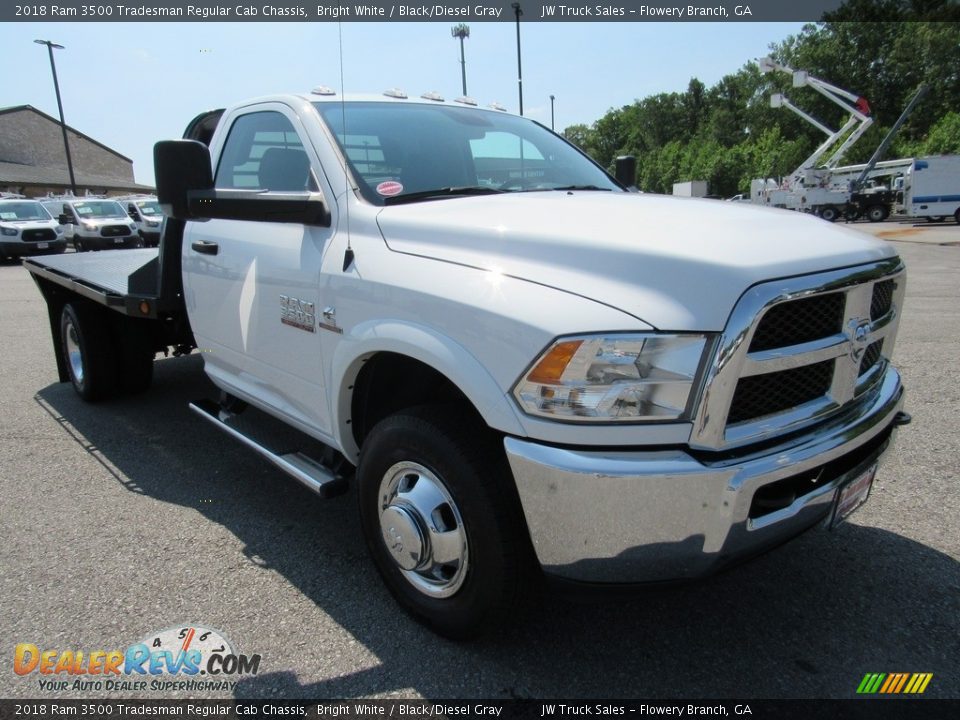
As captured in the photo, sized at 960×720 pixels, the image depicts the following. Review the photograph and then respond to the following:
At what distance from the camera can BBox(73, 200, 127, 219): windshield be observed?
21.8 meters

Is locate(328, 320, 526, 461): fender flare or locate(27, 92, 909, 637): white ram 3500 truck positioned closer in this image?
locate(27, 92, 909, 637): white ram 3500 truck

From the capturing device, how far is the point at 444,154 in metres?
3.19

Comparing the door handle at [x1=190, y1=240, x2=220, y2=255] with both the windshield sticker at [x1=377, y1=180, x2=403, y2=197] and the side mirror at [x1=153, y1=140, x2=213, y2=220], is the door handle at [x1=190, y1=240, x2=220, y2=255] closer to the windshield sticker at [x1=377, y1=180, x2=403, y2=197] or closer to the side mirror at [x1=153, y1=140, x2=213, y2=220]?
the side mirror at [x1=153, y1=140, x2=213, y2=220]

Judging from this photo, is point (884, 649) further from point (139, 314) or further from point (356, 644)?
point (139, 314)

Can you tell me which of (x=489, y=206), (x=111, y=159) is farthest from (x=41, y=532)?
(x=111, y=159)

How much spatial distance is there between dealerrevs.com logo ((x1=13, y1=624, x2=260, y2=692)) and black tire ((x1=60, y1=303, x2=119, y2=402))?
127 inches

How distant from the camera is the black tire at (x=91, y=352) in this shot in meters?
5.28

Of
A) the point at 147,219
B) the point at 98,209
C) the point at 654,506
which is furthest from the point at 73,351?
the point at 147,219

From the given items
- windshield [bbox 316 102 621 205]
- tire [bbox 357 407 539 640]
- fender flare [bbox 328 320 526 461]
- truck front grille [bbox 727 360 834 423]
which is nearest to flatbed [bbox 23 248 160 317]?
windshield [bbox 316 102 621 205]

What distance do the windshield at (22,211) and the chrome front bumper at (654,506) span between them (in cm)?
2351

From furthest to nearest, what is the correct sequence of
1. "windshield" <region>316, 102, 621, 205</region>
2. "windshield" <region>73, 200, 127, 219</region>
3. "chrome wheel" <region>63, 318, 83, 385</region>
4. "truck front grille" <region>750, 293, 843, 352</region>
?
1. "windshield" <region>73, 200, 127, 219</region>
2. "chrome wheel" <region>63, 318, 83, 385</region>
3. "windshield" <region>316, 102, 621, 205</region>
4. "truck front grille" <region>750, 293, 843, 352</region>

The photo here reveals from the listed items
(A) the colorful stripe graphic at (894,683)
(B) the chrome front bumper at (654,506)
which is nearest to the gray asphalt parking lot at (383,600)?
(A) the colorful stripe graphic at (894,683)

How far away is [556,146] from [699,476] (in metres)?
2.49

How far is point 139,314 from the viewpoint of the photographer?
13.9ft
